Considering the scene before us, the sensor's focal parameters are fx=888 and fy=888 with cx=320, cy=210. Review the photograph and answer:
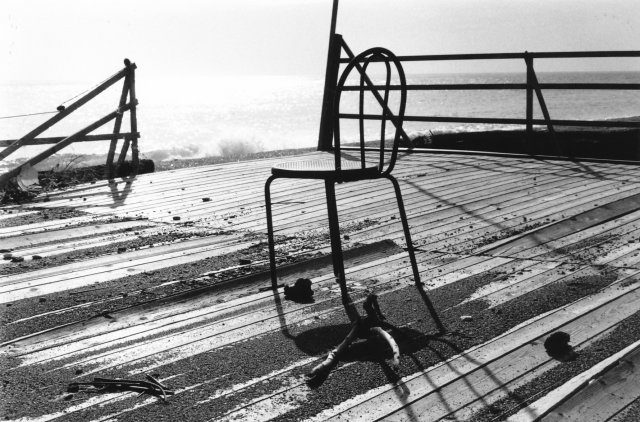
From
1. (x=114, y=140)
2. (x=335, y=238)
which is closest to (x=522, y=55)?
(x=114, y=140)

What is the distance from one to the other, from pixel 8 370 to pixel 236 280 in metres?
1.37

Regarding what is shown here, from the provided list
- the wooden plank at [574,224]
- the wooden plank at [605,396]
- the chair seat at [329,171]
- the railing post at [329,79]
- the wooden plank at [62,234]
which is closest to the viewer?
the wooden plank at [605,396]

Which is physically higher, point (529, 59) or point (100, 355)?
point (529, 59)

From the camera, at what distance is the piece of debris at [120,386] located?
2.80m

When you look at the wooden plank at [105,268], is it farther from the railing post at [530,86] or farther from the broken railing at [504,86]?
the railing post at [530,86]

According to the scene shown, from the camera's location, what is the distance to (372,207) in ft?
20.6

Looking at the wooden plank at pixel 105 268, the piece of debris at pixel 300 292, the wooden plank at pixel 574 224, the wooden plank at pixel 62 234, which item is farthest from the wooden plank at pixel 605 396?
the wooden plank at pixel 62 234

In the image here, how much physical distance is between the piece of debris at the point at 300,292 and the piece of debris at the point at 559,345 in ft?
3.87

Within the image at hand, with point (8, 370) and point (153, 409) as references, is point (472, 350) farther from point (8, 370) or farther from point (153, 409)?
point (8, 370)

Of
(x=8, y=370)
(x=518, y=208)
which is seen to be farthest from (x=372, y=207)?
(x=8, y=370)

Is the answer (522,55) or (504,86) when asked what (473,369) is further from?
(522,55)

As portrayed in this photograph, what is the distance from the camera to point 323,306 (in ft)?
12.5

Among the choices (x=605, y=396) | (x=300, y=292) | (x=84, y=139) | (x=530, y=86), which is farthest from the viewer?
(x=530, y=86)

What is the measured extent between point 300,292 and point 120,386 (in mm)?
1233
